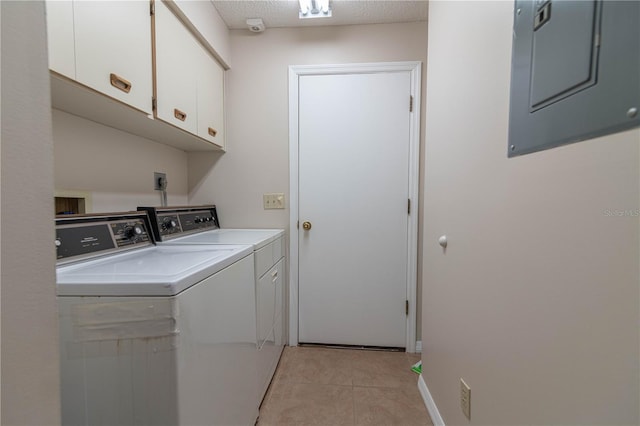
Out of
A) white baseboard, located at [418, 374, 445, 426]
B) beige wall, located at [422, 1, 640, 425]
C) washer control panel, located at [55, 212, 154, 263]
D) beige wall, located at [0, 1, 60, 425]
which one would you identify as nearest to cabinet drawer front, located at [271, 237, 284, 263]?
washer control panel, located at [55, 212, 154, 263]

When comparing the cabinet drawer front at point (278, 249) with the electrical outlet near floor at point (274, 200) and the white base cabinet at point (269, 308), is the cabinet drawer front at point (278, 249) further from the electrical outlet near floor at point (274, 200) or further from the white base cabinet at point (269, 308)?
the electrical outlet near floor at point (274, 200)

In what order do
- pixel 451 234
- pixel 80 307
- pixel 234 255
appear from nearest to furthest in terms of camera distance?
1. pixel 80 307
2. pixel 234 255
3. pixel 451 234

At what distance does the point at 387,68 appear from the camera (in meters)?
1.85

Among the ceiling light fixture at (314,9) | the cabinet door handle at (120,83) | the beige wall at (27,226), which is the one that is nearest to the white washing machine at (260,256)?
the cabinet door handle at (120,83)

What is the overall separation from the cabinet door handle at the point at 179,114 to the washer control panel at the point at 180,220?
0.51 m

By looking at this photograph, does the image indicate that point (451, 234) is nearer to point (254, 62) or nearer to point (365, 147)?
point (365, 147)

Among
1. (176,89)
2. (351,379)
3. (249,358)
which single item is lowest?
(351,379)

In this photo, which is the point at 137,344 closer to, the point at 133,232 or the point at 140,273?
the point at 140,273

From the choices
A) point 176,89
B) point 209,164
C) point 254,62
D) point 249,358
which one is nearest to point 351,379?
point 249,358

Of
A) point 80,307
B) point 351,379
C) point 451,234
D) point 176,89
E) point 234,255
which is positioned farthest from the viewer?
point 351,379

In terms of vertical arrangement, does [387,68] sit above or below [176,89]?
above

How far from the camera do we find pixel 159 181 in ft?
5.48

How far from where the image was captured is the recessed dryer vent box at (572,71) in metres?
0.44

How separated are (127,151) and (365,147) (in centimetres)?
147
